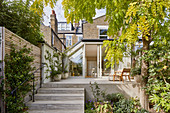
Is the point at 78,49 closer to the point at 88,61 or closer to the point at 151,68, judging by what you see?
the point at 88,61

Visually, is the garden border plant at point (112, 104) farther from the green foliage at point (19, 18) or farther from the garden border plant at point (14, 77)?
the green foliage at point (19, 18)

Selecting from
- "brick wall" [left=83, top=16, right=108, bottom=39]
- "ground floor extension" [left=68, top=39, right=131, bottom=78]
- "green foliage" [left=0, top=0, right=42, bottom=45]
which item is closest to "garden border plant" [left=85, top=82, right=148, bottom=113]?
"ground floor extension" [left=68, top=39, right=131, bottom=78]

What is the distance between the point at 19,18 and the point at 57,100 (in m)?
4.22

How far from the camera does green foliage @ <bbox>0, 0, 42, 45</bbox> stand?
5230 millimetres

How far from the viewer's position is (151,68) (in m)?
5.06

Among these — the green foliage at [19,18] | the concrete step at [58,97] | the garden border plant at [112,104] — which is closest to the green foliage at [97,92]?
the garden border plant at [112,104]

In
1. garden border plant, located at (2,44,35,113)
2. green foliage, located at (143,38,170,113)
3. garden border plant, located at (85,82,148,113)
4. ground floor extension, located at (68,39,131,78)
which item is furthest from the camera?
ground floor extension, located at (68,39,131,78)

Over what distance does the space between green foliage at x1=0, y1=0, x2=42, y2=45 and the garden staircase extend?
2.78 metres

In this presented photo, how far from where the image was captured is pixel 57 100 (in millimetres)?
5656

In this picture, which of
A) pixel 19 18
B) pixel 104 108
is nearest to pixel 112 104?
pixel 104 108

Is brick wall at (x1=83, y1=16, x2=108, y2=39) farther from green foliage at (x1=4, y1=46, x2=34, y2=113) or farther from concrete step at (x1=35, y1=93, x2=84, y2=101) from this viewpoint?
green foliage at (x1=4, y1=46, x2=34, y2=113)

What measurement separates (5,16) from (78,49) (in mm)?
7635

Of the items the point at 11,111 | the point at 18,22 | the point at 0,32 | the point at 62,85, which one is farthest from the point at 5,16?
the point at 62,85

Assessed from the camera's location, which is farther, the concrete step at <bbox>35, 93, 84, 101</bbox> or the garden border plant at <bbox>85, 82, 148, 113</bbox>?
the concrete step at <bbox>35, 93, 84, 101</bbox>
